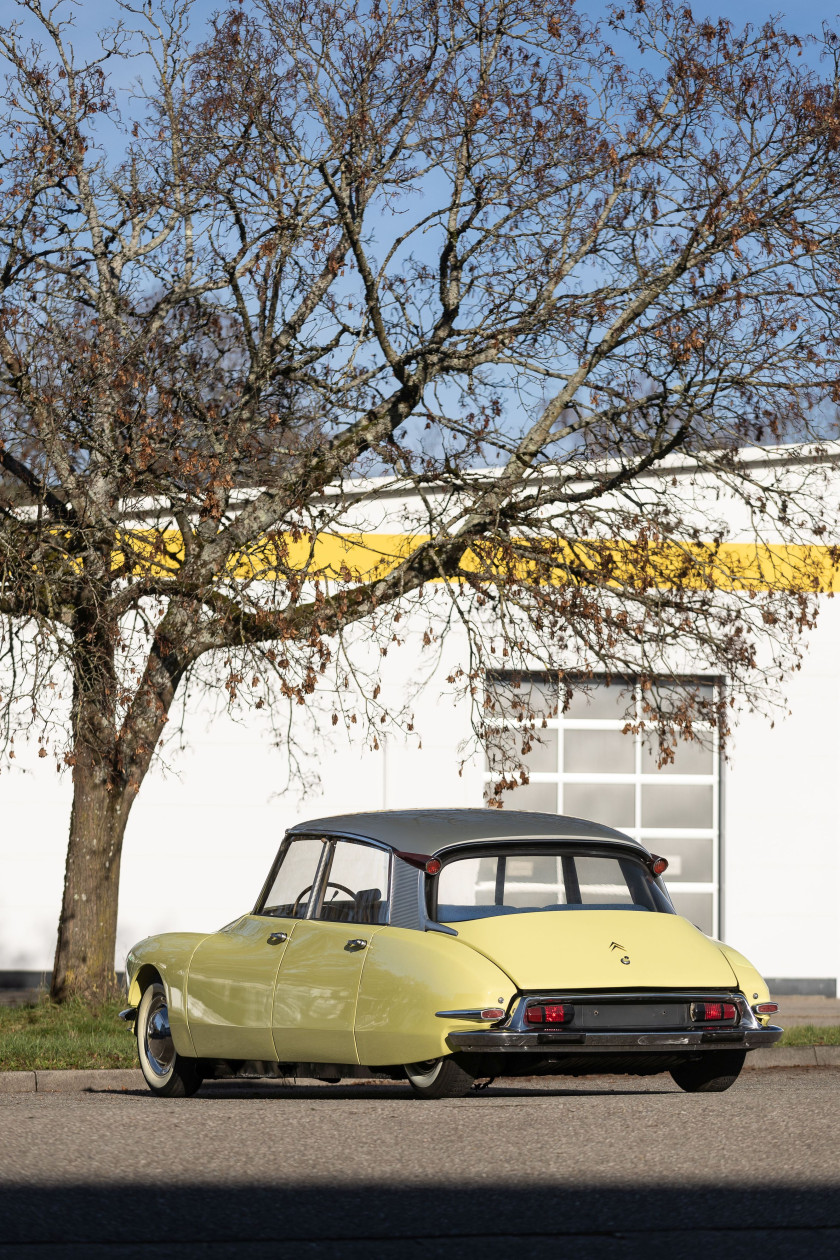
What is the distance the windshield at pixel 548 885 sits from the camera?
753cm

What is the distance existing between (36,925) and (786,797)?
28.4ft

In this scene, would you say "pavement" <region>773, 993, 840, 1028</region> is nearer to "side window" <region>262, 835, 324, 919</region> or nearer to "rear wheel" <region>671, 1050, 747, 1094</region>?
"rear wheel" <region>671, 1050, 747, 1094</region>

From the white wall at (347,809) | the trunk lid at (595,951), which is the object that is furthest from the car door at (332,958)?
the white wall at (347,809)

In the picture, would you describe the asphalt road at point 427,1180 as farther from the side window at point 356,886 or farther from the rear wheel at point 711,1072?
the side window at point 356,886

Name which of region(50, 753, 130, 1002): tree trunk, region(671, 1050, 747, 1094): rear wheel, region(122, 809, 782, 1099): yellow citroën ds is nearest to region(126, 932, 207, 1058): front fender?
region(122, 809, 782, 1099): yellow citroën ds

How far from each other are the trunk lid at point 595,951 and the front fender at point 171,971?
186cm

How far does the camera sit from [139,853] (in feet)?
59.7

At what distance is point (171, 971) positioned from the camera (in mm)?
8562

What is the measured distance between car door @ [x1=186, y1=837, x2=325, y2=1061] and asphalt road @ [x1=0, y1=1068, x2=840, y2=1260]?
498mm

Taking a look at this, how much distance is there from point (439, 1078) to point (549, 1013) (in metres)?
0.71

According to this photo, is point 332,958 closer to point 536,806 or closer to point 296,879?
point 296,879

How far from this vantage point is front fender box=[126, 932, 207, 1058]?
8375 millimetres

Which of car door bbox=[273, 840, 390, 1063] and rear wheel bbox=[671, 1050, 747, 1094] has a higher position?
car door bbox=[273, 840, 390, 1063]

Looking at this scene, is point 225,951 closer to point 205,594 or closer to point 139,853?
point 205,594
